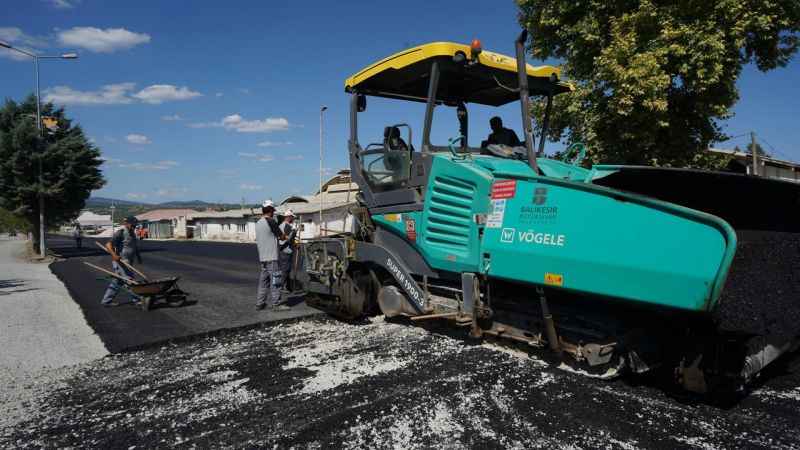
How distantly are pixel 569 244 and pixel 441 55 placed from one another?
2.11m

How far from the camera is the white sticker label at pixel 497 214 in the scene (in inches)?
147

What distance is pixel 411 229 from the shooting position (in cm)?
477

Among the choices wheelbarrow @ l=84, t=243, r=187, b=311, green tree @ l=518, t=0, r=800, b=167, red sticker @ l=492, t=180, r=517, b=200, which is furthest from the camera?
green tree @ l=518, t=0, r=800, b=167

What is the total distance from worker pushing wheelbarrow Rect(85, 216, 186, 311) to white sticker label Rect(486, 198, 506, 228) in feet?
17.7

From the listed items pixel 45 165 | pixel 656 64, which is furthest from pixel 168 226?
pixel 656 64

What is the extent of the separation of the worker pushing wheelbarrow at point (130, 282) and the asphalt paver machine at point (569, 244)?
141 inches

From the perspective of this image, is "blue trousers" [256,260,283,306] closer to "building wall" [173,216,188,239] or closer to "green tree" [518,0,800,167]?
"green tree" [518,0,800,167]

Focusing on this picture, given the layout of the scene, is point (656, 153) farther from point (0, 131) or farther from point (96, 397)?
point (0, 131)

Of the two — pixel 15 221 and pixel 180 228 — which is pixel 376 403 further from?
pixel 180 228

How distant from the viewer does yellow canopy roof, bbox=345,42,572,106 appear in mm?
4387

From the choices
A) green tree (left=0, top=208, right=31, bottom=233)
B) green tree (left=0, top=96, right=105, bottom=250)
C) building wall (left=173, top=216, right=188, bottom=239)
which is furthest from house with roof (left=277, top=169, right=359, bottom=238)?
building wall (left=173, top=216, right=188, bottom=239)

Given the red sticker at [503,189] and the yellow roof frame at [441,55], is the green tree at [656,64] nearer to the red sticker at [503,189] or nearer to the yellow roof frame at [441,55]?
the yellow roof frame at [441,55]

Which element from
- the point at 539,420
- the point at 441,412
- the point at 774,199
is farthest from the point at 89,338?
the point at 774,199

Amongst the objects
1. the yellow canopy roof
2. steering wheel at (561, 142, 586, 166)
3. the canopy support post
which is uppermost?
the yellow canopy roof
